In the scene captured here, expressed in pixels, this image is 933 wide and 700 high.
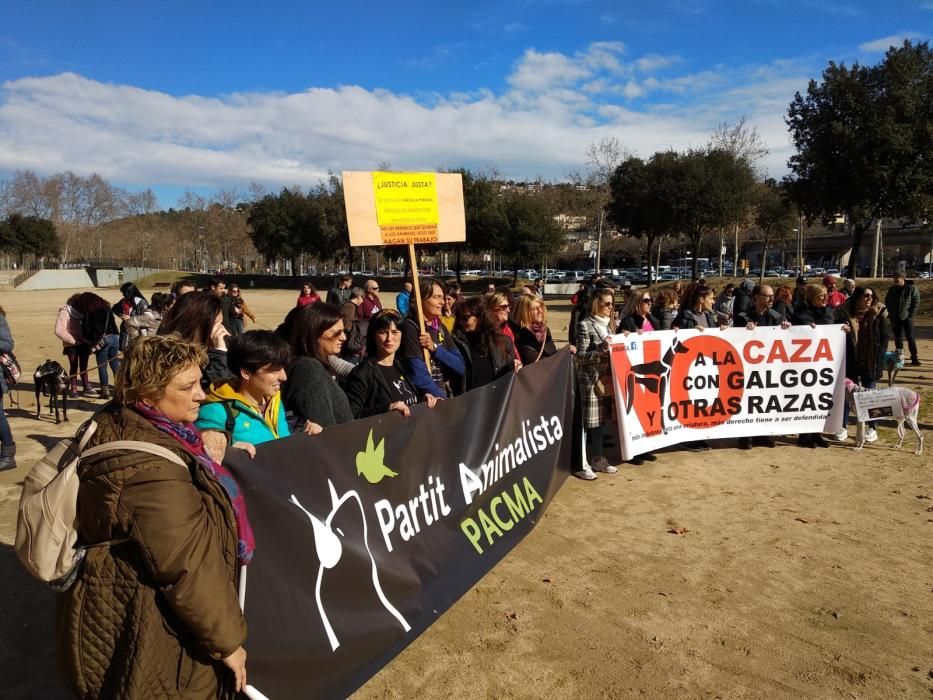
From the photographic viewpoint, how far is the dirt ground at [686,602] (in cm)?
289

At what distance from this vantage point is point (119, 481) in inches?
65.1

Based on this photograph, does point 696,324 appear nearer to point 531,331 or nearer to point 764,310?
point 764,310

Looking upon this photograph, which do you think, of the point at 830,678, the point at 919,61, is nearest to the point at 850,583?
the point at 830,678

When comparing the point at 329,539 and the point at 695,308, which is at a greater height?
the point at 695,308

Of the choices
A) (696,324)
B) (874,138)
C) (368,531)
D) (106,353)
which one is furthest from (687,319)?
(874,138)

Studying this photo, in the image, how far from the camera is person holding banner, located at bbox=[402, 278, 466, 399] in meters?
4.11

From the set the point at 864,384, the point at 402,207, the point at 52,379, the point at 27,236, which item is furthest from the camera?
the point at 27,236

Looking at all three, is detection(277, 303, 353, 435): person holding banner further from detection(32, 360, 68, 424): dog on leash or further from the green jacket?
detection(32, 360, 68, 424): dog on leash

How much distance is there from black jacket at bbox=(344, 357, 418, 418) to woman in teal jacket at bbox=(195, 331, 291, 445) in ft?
3.05

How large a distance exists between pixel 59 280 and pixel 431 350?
216 ft

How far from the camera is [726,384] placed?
20.5 ft

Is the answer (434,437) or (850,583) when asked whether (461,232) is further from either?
Answer: (850,583)

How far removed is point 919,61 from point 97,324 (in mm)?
27884

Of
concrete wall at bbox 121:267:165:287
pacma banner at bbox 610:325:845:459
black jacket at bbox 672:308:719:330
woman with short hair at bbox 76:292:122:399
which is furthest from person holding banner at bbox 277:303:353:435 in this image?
concrete wall at bbox 121:267:165:287
